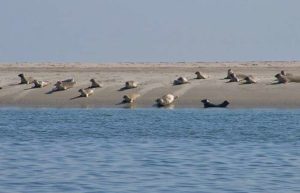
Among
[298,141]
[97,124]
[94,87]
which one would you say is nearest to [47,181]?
[298,141]

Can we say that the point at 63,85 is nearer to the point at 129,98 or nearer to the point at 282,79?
the point at 129,98

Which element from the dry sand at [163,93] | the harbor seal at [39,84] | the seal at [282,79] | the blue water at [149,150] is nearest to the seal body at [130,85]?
the dry sand at [163,93]

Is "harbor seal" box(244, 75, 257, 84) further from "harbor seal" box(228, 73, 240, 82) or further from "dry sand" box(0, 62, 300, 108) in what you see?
"harbor seal" box(228, 73, 240, 82)

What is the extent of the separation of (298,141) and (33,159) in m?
5.61

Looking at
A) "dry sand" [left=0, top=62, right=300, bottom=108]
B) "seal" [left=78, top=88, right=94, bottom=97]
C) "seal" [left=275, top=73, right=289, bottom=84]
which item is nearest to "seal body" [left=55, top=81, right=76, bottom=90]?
"dry sand" [left=0, top=62, right=300, bottom=108]

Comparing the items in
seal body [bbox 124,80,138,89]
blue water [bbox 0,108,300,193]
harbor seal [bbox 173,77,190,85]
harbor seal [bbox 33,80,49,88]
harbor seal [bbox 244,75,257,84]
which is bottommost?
blue water [bbox 0,108,300,193]

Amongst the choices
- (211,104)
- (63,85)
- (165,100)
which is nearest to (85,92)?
(63,85)

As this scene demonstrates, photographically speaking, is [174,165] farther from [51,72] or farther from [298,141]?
[51,72]

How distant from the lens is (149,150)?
19375 mm

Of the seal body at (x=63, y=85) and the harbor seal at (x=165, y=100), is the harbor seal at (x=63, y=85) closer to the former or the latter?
the seal body at (x=63, y=85)

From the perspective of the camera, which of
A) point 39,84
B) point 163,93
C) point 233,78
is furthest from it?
point 39,84

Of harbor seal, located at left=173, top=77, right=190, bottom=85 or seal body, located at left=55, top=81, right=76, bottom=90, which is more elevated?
harbor seal, located at left=173, top=77, right=190, bottom=85

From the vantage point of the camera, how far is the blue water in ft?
49.8

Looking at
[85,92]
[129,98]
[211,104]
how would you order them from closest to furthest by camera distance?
[211,104] < [129,98] < [85,92]
